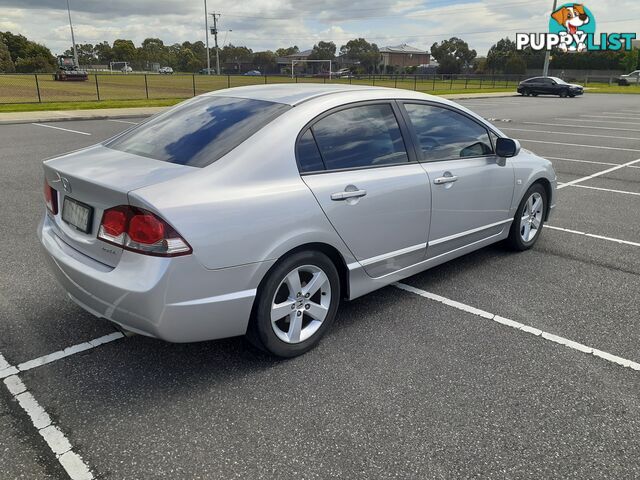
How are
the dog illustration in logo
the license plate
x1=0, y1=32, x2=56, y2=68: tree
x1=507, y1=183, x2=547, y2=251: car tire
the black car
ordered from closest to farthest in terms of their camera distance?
1. the license plate
2. x1=507, y1=183, x2=547, y2=251: car tire
3. the black car
4. the dog illustration in logo
5. x1=0, y1=32, x2=56, y2=68: tree

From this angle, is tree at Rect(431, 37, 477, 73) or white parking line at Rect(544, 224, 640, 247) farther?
tree at Rect(431, 37, 477, 73)

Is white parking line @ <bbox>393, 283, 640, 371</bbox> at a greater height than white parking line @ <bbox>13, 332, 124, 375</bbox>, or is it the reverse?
white parking line @ <bbox>13, 332, 124, 375</bbox>

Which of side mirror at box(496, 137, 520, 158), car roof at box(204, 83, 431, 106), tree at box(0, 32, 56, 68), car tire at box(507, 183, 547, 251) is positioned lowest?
car tire at box(507, 183, 547, 251)

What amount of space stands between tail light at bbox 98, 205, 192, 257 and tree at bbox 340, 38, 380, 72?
114748 millimetres

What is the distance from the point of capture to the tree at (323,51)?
120 meters

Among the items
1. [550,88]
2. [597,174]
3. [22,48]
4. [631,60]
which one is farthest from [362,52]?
[597,174]

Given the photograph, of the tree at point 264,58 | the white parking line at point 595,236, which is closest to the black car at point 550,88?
the white parking line at point 595,236

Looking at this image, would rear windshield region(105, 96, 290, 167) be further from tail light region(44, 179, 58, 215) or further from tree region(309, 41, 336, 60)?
tree region(309, 41, 336, 60)

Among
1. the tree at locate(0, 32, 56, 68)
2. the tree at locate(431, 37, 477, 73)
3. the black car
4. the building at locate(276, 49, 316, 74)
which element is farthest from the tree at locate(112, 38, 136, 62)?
the black car

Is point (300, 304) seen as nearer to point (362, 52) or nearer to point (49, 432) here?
point (49, 432)

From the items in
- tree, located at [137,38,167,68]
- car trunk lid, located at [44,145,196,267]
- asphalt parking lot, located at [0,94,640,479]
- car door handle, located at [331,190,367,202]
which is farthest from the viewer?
tree, located at [137,38,167,68]

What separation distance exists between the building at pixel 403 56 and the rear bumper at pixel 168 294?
121m

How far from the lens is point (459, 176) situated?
13.4 feet

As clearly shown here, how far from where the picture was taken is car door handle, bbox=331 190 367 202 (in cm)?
320
